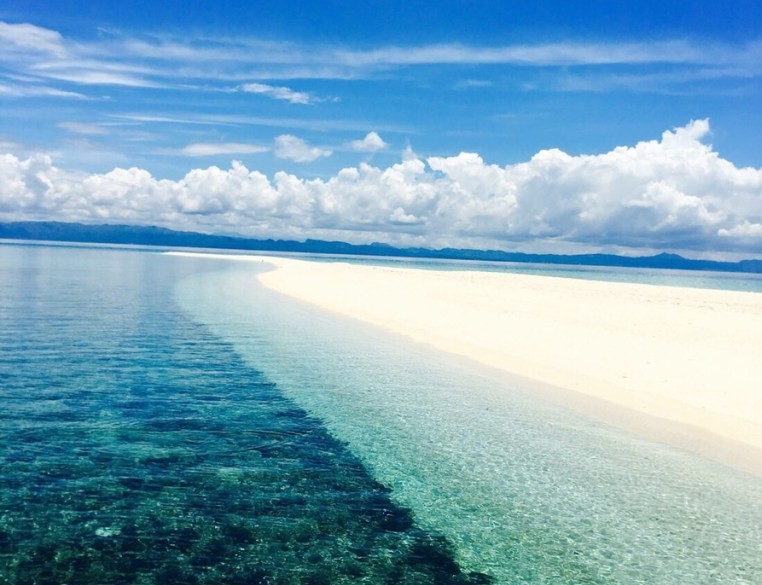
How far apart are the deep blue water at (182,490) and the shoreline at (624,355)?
7751 mm

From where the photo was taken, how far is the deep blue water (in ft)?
26.6

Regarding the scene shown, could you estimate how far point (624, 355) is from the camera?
75.0 feet

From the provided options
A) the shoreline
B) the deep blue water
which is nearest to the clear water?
the deep blue water

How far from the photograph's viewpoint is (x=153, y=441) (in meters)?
12.9

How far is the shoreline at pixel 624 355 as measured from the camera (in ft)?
49.5

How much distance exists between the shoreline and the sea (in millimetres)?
1117

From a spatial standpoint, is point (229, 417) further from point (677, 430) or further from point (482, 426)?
point (677, 430)

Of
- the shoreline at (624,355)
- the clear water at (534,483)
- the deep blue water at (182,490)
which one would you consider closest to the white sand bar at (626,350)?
the shoreline at (624,355)

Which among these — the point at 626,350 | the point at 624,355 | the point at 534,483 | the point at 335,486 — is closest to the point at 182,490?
the point at 335,486

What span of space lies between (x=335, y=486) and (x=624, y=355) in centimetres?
1534

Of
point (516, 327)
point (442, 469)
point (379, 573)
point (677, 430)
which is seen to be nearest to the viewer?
point (379, 573)

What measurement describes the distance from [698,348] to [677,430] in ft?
36.1

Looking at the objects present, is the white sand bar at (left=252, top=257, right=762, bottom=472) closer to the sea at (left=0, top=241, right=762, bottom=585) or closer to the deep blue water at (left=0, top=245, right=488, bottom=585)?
the sea at (left=0, top=241, right=762, bottom=585)

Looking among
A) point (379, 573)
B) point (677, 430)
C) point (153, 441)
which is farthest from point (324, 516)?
point (677, 430)
